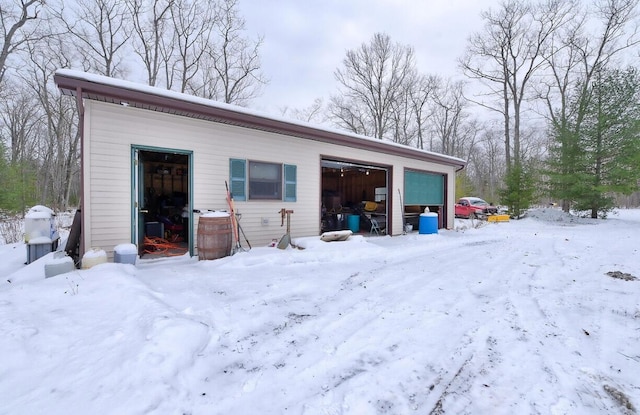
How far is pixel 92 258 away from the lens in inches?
159

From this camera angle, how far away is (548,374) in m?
1.90

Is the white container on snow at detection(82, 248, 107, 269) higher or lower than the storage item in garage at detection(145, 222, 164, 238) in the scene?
lower

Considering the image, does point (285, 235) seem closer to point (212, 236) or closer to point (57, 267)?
point (212, 236)

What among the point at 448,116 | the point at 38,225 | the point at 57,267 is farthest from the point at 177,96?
the point at 448,116

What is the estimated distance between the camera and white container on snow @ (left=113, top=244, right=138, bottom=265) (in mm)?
4383

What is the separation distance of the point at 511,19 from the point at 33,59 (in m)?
29.1

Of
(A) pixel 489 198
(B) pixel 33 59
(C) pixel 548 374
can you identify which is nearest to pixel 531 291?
(C) pixel 548 374

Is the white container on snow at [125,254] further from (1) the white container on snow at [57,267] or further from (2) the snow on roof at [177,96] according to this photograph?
(2) the snow on roof at [177,96]

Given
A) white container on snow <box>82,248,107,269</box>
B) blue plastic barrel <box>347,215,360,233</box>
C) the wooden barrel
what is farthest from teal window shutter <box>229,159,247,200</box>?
blue plastic barrel <box>347,215,360,233</box>

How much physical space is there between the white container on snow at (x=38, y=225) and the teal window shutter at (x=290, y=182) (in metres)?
4.47

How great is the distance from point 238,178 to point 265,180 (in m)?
0.66

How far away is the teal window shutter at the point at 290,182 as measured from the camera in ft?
Result: 22.0

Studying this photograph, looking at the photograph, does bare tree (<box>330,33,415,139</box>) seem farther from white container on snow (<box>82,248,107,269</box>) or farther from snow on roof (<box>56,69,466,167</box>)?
white container on snow (<box>82,248,107,269</box>)

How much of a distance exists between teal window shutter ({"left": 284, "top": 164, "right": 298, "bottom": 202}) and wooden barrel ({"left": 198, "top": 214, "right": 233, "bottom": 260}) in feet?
6.31
